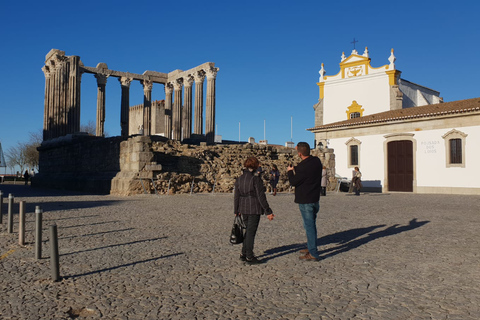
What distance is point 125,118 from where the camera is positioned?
36.9 meters

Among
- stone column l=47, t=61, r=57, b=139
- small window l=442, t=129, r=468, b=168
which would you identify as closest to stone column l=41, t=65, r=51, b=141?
stone column l=47, t=61, r=57, b=139

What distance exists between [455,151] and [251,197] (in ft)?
77.2

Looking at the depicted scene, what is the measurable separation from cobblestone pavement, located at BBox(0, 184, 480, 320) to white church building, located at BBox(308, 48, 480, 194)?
18.0 meters

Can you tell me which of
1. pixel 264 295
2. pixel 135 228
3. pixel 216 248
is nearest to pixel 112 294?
pixel 264 295

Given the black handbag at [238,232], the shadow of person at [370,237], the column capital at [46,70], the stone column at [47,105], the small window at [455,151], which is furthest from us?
the column capital at [46,70]

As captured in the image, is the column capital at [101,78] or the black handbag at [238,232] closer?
the black handbag at [238,232]

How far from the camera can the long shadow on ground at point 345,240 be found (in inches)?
250

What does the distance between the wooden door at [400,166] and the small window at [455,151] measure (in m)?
2.60

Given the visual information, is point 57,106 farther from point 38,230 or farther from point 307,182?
point 307,182

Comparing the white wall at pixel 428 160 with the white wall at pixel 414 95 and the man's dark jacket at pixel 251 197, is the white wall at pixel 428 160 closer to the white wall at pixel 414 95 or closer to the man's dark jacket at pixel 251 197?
the white wall at pixel 414 95

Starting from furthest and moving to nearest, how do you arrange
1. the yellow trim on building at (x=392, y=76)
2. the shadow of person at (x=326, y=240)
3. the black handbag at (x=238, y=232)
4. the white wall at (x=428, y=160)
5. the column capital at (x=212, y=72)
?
the yellow trim on building at (x=392, y=76)
the column capital at (x=212, y=72)
the white wall at (x=428, y=160)
the shadow of person at (x=326, y=240)
the black handbag at (x=238, y=232)

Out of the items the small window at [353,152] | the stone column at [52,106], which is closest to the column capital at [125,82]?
the stone column at [52,106]

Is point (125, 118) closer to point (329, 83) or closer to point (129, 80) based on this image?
point (129, 80)

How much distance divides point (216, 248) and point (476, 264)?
3639 mm
